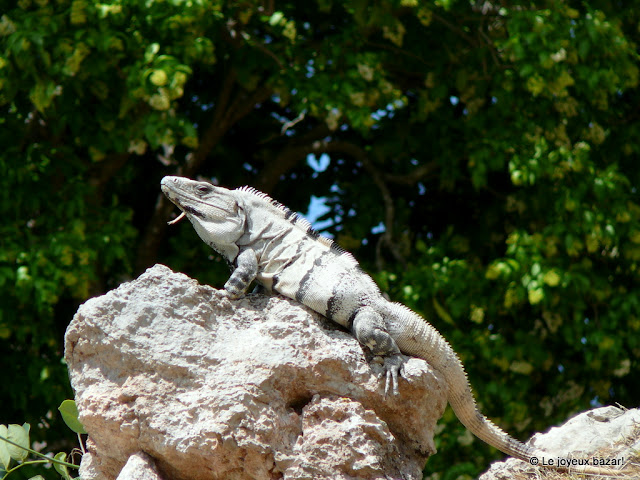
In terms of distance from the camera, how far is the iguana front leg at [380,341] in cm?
425

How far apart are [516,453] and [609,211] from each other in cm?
330

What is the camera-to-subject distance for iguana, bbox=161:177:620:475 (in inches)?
171

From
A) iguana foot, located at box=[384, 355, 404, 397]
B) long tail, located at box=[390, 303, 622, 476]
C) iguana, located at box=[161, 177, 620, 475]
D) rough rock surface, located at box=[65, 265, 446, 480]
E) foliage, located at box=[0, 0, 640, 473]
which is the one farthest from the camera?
foliage, located at box=[0, 0, 640, 473]

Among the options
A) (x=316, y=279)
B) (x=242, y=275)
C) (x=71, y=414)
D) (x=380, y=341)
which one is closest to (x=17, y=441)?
(x=71, y=414)

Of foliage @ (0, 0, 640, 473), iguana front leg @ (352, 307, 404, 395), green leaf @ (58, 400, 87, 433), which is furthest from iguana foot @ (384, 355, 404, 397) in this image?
foliage @ (0, 0, 640, 473)

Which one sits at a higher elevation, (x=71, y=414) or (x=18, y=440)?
Result: (x=71, y=414)

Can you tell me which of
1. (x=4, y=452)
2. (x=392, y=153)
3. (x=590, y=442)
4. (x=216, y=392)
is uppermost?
(x=216, y=392)

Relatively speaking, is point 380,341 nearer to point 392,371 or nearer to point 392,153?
point 392,371

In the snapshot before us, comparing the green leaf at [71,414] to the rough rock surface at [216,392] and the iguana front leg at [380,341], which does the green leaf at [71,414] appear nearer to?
the rough rock surface at [216,392]

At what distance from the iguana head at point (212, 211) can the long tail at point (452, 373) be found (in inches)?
35.9

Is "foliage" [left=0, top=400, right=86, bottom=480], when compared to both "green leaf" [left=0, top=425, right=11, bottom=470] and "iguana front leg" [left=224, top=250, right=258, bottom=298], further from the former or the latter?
"iguana front leg" [left=224, top=250, right=258, bottom=298]

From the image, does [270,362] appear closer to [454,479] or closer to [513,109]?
[454,479]

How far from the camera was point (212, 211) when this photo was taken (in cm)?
458

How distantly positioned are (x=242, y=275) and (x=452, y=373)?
1201mm
